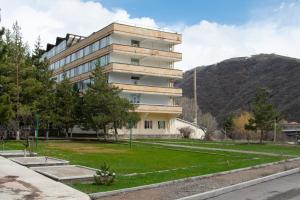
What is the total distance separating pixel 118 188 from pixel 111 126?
1278 inches

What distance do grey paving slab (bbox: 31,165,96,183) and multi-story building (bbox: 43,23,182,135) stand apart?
3679cm

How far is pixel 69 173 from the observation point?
16.9 metres

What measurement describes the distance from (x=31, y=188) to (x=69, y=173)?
349 cm

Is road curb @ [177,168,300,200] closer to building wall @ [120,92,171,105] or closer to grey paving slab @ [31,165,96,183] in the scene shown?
grey paving slab @ [31,165,96,183]

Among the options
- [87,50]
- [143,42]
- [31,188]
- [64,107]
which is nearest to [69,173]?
[31,188]

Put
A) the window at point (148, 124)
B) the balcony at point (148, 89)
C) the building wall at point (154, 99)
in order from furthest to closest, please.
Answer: the window at point (148, 124) < the building wall at point (154, 99) < the balcony at point (148, 89)

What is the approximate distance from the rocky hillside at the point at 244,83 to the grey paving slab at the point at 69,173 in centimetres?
7965

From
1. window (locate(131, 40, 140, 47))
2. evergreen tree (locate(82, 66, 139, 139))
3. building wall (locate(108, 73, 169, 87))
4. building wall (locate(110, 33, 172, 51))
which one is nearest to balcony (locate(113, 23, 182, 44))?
building wall (locate(110, 33, 172, 51))

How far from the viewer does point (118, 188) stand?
44.9 ft

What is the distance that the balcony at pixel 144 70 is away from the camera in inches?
2213

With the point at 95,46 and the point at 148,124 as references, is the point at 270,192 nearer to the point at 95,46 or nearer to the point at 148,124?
the point at 148,124

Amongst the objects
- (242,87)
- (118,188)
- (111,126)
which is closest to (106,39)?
(111,126)

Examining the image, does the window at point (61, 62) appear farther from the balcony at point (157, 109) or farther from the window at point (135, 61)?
the balcony at point (157, 109)

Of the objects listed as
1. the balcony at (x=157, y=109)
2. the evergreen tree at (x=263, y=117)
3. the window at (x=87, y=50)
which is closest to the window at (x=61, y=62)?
the window at (x=87, y=50)
